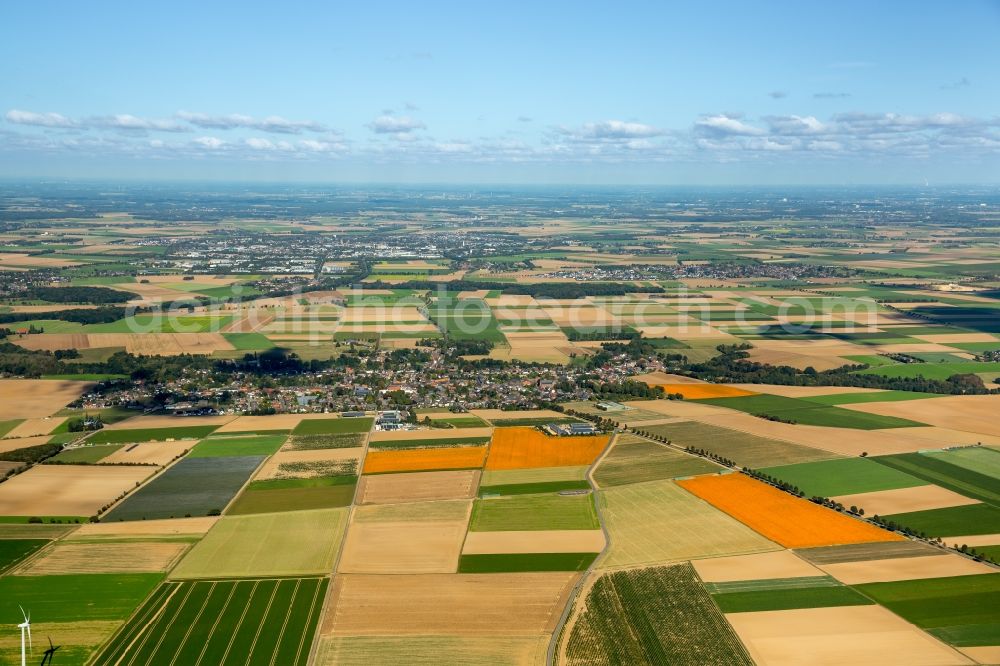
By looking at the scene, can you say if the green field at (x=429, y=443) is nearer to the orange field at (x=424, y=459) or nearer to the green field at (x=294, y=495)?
the orange field at (x=424, y=459)

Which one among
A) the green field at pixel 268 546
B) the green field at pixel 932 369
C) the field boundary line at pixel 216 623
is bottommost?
the field boundary line at pixel 216 623

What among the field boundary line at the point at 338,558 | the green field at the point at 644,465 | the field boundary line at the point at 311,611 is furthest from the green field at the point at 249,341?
the field boundary line at the point at 311,611

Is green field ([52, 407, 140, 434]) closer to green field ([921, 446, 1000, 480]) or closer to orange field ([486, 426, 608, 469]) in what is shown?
orange field ([486, 426, 608, 469])

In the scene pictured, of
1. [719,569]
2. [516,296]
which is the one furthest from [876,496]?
[516,296]

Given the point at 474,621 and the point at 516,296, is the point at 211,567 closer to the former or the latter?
the point at 474,621

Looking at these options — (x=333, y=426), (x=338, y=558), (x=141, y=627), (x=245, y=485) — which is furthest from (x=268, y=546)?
(x=333, y=426)

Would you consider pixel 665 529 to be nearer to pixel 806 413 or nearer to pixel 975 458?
pixel 975 458
